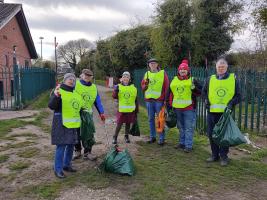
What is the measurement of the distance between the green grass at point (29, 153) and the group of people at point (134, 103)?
2.88ft

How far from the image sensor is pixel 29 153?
703cm

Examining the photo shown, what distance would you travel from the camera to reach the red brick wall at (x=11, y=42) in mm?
22906

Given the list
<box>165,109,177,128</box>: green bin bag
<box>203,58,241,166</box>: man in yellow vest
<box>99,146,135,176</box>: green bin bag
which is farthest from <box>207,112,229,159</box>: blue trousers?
<box>99,146,135,176</box>: green bin bag

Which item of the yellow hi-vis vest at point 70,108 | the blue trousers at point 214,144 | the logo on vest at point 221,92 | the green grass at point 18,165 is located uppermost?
the logo on vest at point 221,92

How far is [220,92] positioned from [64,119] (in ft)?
9.05

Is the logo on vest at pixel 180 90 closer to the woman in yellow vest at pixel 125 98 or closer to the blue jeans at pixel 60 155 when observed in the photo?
the woman in yellow vest at pixel 125 98

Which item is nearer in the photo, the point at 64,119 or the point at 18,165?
the point at 64,119

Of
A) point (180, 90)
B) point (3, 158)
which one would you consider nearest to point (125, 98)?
point (180, 90)

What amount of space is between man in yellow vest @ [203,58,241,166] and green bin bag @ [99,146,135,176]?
1.77 metres

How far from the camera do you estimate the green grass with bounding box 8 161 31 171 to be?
6059 mm

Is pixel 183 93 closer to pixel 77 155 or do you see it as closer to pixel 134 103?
pixel 134 103

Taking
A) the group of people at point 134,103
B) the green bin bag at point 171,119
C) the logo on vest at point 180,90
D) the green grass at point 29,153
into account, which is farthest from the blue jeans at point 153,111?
the green grass at point 29,153

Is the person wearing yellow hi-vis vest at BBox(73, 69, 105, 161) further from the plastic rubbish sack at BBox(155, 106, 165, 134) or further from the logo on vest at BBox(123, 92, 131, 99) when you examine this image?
the plastic rubbish sack at BBox(155, 106, 165, 134)

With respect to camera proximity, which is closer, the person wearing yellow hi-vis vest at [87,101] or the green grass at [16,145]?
the person wearing yellow hi-vis vest at [87,101]
